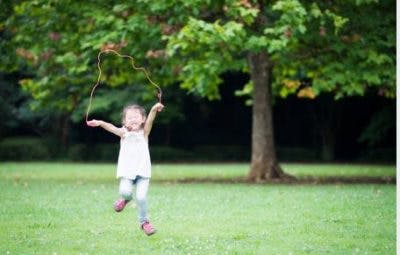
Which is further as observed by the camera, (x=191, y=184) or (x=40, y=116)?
(x=40, y=116)

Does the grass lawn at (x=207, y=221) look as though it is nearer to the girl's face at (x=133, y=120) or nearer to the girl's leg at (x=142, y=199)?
the girl's leg at (x=142, y=199)

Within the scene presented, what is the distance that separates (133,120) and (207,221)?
264 centimetres

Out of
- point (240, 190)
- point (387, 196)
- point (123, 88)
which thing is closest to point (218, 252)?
point (387, 196)

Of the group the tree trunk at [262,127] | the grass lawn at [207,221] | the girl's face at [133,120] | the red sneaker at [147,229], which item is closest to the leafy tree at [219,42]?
the tree trunk at [262,127]

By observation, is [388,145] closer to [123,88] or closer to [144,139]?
[123,88]

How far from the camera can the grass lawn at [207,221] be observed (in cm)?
1034

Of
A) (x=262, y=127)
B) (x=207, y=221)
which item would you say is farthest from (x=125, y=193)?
(x=262, y=127)

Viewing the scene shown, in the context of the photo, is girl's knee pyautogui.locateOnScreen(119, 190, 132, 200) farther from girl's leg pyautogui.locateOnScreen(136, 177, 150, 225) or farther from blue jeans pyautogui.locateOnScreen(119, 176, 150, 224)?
girl's leg pyautogui.locateOnScreen(136, 177, 150, 225)

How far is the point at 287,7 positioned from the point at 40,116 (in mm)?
30645

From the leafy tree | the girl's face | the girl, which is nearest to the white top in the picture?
the girl

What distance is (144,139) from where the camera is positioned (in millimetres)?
11539

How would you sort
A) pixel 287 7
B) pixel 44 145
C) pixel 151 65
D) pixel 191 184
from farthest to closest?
pixel 44 145 → pixel 151 65 → pixel 191 184 → pixel 287 7

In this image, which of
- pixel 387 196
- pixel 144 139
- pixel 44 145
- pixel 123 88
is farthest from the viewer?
pixel 44 145

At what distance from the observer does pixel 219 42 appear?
20.8 m
